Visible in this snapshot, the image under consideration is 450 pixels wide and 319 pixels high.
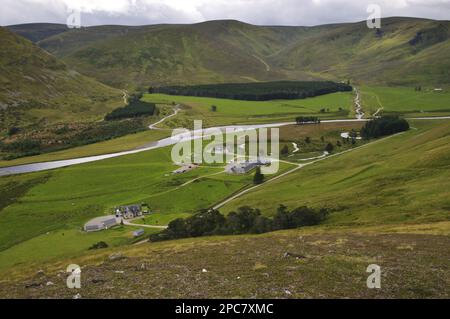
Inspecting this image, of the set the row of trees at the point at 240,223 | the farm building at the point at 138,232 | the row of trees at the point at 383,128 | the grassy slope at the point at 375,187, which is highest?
the row of trees at the point at 383,128

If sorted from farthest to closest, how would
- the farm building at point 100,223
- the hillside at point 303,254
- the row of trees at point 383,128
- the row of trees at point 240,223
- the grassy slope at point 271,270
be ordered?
the row of trees at point 383,128 → the farm building at point 100,223 → the row of trees at point 240,223 → the hillside at point 303,254 → the grassy slope at point 271,270

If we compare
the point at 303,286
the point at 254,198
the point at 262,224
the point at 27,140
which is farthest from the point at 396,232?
the point at 27,140

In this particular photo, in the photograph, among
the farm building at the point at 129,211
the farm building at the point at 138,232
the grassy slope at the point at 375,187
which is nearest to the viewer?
the grassy slope at the point at 375,187

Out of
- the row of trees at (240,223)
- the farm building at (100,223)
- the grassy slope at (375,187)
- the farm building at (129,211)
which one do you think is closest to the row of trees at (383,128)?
the grassy slope at (375,187)

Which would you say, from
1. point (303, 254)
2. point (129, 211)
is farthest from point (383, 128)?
point (303, 254)

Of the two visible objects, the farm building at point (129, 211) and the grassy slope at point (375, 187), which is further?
the farm building at point (129, 211)

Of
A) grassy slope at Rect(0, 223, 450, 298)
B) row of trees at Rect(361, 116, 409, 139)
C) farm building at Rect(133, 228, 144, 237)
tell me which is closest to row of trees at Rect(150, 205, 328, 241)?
farm building at Rect(133, 228, 144, 237)

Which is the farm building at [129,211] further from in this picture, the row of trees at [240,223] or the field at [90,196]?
the row of trees at [240,223]

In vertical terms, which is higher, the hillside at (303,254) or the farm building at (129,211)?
the hillside at (303,254)
